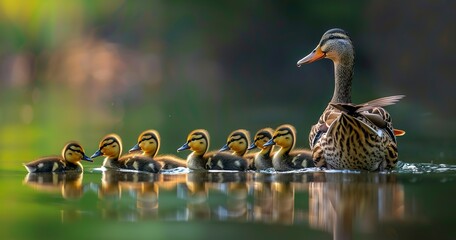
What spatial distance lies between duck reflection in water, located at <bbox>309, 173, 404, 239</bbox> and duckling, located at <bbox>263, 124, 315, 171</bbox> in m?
0.46

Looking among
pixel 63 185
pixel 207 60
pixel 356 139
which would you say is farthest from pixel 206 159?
pixel 207 60

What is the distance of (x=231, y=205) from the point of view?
500cm

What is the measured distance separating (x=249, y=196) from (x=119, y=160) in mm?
1537

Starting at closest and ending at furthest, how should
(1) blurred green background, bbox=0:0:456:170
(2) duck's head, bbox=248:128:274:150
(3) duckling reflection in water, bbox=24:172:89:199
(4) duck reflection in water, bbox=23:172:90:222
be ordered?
(4) duck reflection in water, bbox=23:172:90:222 < (3) duckling reflection in water, bbox=24:172:89:199 < (2) duck's head, bbox=248:128:274:150 < (1) blurred green background, bbox=0:0:456:170

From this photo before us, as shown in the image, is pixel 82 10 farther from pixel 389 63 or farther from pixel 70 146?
pixel 70 146

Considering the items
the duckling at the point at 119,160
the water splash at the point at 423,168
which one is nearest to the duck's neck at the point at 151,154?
the duckling at the point at 119,160

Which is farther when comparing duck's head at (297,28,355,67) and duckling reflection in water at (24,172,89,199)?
duck's head at (297,28,355,67)

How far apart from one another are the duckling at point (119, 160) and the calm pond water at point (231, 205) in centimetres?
11

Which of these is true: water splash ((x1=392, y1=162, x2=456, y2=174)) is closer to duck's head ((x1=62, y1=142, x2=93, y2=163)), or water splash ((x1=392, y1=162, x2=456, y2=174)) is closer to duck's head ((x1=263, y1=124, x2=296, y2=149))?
duck's head ((x1=263, y1=124, x2=296, y2=149))

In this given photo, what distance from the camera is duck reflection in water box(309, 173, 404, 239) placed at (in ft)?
14.5

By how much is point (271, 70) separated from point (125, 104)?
11.6ft

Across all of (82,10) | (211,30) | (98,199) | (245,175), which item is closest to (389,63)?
(211,30)

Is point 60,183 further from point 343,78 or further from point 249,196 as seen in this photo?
point 343,78

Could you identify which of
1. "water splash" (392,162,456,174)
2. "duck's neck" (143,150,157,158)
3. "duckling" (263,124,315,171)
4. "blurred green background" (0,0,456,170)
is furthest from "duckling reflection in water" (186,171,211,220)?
"blurred green background" (0,0,456,170)
